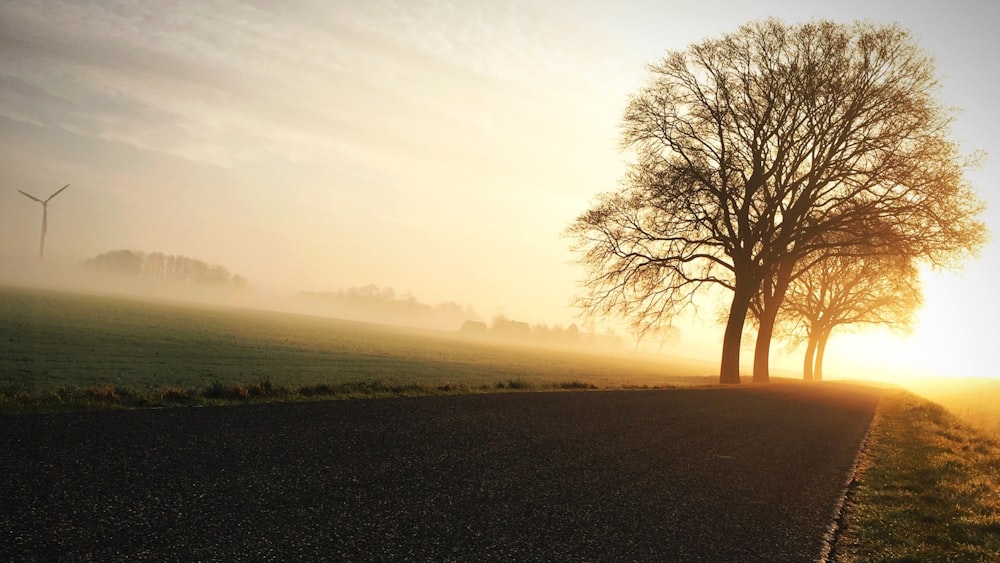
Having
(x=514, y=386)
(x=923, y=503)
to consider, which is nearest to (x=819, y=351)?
(x=514, y=386)

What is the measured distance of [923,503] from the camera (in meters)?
7.96

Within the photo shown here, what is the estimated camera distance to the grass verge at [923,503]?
602 centimetres

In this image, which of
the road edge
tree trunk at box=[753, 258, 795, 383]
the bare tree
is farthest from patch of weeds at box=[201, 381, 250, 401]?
the bare tree

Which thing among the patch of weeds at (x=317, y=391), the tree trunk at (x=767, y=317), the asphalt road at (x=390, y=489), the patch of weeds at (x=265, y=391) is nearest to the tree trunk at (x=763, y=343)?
the tree trunk at (x=767, y=317)

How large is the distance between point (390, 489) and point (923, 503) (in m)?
7.40

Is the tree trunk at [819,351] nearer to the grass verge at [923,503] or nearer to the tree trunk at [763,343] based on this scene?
the tree trunk at [763,343]

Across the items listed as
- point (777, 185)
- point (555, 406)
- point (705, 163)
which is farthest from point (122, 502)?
point (777, 185)

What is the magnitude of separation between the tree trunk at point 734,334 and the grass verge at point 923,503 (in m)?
14.0

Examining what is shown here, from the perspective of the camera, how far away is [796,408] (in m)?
18.2

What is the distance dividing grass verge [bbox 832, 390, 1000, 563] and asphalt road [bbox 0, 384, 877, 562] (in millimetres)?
430

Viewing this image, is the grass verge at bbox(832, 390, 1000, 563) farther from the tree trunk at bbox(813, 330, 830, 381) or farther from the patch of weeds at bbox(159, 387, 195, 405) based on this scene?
the tree trunk at bbox(813, 330, 830, 381)

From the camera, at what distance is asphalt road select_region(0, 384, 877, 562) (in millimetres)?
4500

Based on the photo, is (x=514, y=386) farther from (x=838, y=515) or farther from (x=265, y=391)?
(x=838, y=515)

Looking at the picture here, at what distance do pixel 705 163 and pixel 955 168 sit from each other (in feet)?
32.9
